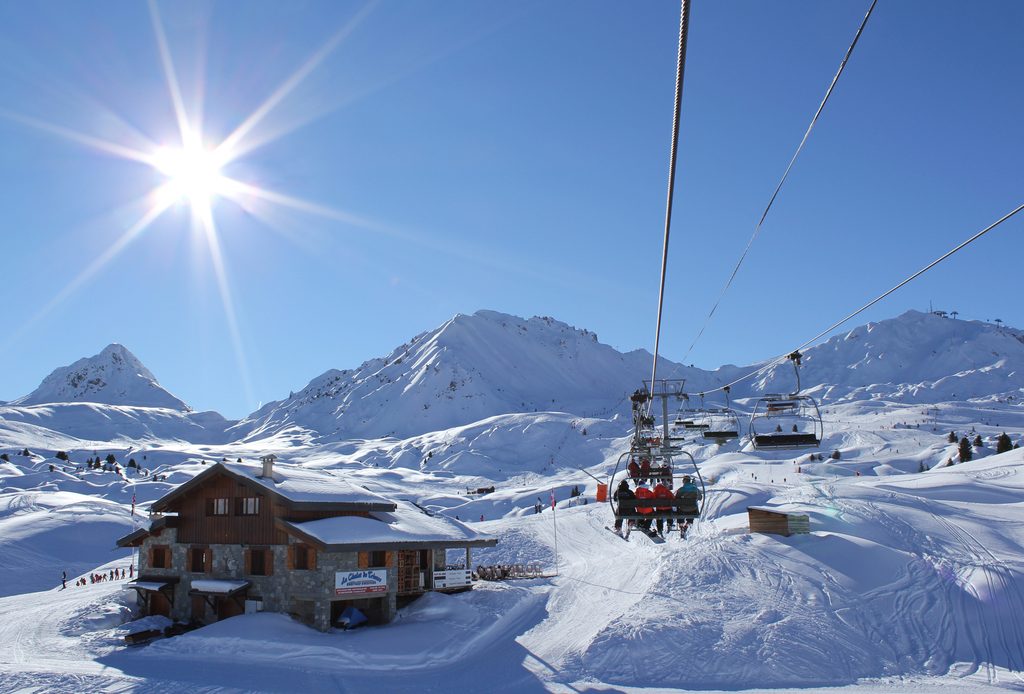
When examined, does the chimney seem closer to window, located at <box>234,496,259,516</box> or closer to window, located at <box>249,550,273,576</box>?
window, located at <box>234,496,259,516</box>

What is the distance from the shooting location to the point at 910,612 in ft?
89.7

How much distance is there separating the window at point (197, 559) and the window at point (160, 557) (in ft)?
5.44

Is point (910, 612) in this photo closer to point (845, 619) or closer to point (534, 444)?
point (845, 619)

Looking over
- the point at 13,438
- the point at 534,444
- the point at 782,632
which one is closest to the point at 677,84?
the point at 782,632

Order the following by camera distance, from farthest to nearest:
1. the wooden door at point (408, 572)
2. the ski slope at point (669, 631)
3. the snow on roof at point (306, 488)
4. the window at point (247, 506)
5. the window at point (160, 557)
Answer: the window at point (160, 557) < the wooden door at point (408, 572) < the window at point (247, 506) < the snow on roof at point (306, 488) < the ski slope at point (669, 631)

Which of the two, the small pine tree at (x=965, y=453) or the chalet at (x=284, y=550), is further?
the small pine tree at (x=965, y=453)

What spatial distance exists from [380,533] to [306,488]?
157 inches

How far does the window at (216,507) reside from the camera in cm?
3316

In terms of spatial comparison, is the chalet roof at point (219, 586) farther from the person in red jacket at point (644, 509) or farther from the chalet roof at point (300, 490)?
the person in red jacket at point (644, 509)

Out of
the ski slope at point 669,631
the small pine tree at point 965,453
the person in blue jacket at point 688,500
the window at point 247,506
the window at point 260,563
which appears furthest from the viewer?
the small pine tree at point 965,453

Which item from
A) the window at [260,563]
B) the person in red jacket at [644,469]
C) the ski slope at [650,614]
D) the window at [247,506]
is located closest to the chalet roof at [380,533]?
the window at [260,563]

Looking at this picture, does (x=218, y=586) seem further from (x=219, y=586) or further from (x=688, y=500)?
(x=688, y=500)

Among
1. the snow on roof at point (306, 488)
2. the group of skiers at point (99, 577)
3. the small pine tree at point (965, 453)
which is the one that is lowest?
the group of skiers at point (99, 577)

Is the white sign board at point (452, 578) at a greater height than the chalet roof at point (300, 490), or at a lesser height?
lesser
